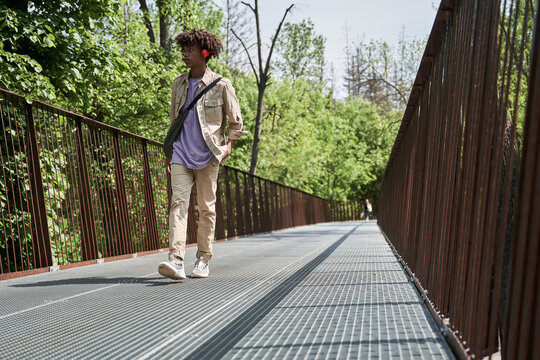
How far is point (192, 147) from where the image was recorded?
202 inches

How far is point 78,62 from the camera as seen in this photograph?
10656mm

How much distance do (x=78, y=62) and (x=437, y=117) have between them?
8329 millimetres

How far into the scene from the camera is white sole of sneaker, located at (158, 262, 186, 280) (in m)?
4.64

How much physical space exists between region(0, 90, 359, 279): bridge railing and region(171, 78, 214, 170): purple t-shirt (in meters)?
1.69

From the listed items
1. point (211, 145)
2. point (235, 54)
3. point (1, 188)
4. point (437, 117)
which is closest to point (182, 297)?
point (211, 145)

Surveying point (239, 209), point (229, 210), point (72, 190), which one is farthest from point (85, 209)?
point (239, 209)

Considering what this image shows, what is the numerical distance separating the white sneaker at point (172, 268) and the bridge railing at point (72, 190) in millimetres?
1694

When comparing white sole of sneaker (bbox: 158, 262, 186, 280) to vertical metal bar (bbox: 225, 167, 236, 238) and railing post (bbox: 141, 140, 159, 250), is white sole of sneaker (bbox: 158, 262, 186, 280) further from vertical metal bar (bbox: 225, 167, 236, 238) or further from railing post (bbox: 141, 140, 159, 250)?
vertical metal bar (bbox: 225, 167, 236, 238)

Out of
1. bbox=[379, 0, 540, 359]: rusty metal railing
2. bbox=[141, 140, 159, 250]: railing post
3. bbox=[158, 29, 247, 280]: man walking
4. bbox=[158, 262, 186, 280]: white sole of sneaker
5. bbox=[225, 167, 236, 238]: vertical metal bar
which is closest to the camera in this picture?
bbox=[379, 0, 540, 359]: rusty metal railing

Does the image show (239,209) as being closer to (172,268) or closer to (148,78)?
(148,78)

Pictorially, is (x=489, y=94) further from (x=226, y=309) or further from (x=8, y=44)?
(x=8, y=44)

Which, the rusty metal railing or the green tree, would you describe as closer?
the rusty metal railing

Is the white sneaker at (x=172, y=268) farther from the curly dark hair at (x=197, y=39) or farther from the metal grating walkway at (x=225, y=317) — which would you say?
the curly dark hair at (x=197, y=39)

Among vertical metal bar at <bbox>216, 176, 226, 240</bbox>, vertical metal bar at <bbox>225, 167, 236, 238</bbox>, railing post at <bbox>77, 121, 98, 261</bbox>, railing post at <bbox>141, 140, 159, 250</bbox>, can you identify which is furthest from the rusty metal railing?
vertical metal bar at <bbox>225, 167, 236, 238</bbox>
